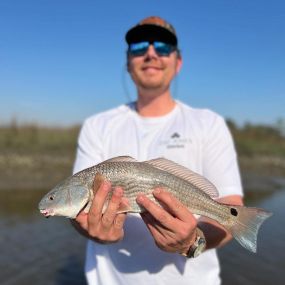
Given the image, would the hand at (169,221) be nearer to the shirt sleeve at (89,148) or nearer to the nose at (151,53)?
the shirt sleeve at (89,148)

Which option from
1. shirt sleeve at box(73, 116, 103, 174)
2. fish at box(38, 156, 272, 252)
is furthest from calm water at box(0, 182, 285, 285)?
fish at box(38, 156, 272, 252)

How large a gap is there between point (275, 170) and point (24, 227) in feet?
61.7

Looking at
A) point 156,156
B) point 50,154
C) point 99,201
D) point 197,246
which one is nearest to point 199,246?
point 197,246

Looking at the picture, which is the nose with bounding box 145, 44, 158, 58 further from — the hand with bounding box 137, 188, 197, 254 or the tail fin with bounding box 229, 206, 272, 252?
the tail fin with bounding box 229, 206, 272, 252

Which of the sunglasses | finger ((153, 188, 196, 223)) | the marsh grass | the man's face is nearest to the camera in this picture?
finger ((153, 188, 196, 223))

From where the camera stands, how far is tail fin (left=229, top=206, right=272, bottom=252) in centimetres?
305

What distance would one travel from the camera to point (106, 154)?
13.1ft

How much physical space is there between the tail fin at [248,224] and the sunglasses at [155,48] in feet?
5.93

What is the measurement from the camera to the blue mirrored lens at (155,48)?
4.13 m

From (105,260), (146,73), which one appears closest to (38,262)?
(105,260)

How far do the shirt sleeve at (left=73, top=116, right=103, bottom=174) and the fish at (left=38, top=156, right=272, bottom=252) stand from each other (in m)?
0.74

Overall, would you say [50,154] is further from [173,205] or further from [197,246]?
[173,205]

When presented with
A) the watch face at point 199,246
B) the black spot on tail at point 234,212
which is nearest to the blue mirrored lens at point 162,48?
the black spot on tail at point 234,212

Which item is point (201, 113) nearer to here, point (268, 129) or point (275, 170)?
point (275, 170)
